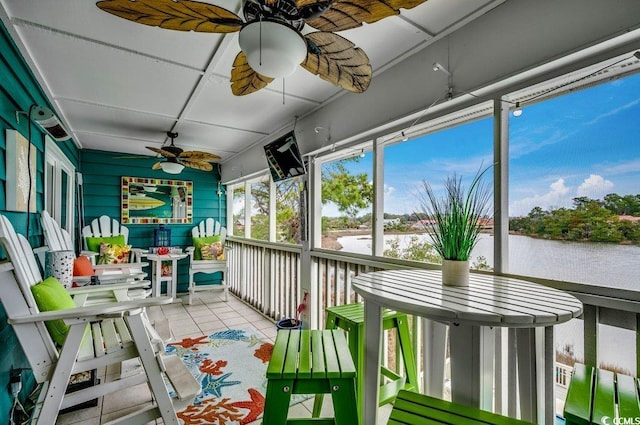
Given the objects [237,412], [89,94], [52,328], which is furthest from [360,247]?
[89,94]

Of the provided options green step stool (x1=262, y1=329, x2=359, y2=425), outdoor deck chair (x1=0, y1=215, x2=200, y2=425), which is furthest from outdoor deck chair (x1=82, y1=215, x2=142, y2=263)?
green step stool (x1=262, y1=329, x2=359, y2=425)

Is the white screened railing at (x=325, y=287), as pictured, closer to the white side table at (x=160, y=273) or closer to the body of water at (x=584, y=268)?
the body of water at (x=584, y=268)

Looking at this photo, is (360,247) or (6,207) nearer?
(6,207)

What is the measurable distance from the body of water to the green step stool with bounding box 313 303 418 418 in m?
0.63

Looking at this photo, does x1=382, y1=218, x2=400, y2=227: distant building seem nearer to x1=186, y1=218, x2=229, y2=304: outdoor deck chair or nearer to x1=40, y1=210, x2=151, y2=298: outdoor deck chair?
x1=40, y1=210, x2=151, y2=298: outdoor deck chair

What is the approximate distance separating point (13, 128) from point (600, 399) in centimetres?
Result: 310

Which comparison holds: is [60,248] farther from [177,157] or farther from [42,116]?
[177,157]

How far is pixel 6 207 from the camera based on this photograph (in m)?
1.74

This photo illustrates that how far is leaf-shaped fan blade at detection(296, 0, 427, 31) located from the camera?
1009mm

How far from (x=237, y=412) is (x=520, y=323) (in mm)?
1878

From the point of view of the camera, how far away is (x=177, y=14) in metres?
1.07

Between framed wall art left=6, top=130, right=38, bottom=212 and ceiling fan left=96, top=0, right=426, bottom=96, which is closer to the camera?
ceiling fan left=96, top=0, right=426, bottom=96

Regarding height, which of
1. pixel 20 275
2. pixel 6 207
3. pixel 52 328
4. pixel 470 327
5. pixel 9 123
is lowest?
pixel 52 328

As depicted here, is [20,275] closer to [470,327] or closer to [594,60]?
[470,327]
